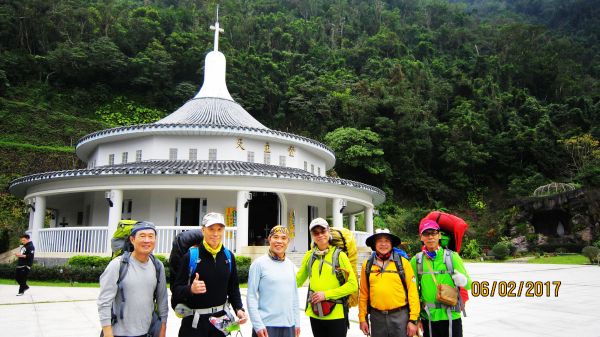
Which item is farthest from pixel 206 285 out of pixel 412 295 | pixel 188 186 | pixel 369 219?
pixel 369 219

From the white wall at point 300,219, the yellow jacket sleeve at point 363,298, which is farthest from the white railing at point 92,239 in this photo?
the yellow jacket sleeve at point 363,298

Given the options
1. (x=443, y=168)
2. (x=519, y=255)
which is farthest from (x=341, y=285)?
(x=443, y=168)

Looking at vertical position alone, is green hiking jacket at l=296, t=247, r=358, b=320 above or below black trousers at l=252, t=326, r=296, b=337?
above

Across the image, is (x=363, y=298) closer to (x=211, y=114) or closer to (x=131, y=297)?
(x=131, y=297)

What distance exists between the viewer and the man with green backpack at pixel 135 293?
3549 millimetres

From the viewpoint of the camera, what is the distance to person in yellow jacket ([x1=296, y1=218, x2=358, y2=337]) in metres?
4.20

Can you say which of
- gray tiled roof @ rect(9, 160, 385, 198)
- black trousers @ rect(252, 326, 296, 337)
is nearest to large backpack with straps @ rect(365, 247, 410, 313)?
black trousers @ rect(252, 326, 296, 337)

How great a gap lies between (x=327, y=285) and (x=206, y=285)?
1.20m

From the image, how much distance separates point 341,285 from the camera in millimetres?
4281

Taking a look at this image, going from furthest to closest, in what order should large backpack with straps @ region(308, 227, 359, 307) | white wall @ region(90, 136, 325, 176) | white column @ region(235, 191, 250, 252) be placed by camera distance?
white wall @ region(90, 136, 325, 176) → white column @ region(235, 191, 250, 252) → large backpack with straps @ region(308, 227, 359, 307)

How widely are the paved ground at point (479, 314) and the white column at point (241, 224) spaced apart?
515 cm

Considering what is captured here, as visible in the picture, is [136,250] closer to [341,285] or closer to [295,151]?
[341,285]

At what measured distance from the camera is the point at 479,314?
855 centimetres
